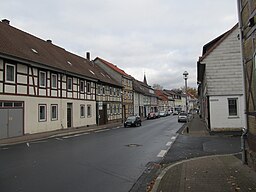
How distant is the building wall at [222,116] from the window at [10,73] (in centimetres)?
1498

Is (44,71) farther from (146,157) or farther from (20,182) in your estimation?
(20,182)

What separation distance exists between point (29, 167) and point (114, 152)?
4454 mm

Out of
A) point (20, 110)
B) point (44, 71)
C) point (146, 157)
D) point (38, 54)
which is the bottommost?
point (146, 157)

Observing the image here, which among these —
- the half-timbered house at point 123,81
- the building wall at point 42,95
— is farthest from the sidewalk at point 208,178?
the half-timbered house at point 123,81

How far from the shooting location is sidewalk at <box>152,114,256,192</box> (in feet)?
21.9

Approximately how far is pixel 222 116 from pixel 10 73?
16.2m

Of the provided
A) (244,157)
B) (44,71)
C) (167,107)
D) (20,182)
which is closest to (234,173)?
(244,157)

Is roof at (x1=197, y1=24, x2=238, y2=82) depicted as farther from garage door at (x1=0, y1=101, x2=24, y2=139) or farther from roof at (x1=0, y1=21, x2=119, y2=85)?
garage door at (x1=0, y1=101, x2=24, y2=139)

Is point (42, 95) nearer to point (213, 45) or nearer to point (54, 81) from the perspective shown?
point (54, 81)

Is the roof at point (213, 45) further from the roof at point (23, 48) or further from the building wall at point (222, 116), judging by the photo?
the roof at point (23, 48)

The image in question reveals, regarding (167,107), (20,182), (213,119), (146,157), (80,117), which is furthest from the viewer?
(167,107)

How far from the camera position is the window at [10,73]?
21128 millimetres

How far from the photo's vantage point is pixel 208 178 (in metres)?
7.62

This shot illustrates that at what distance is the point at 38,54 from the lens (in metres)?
26.5
